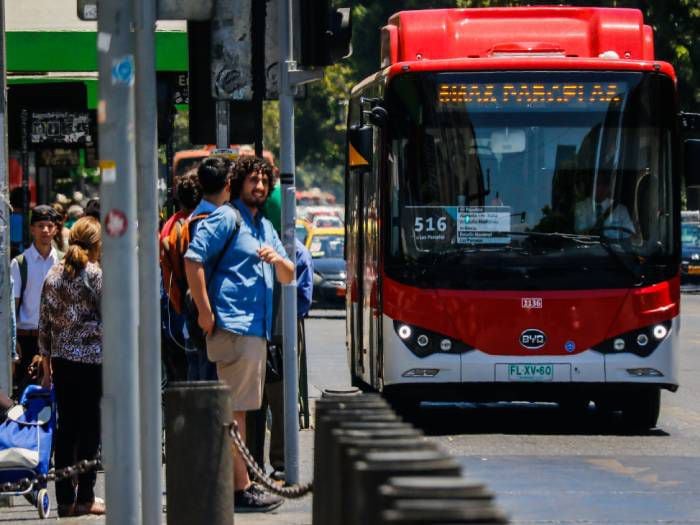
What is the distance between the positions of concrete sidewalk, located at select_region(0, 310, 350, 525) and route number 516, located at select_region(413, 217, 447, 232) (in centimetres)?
174

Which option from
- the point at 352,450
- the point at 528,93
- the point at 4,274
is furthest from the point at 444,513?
the point at 528,93

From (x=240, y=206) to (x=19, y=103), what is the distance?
11.4m

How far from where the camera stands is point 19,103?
66.4 ft

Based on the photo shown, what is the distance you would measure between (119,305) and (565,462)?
5.77 metres

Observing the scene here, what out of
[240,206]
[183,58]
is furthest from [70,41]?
[240,206]

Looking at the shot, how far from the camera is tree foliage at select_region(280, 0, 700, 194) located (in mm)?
41969

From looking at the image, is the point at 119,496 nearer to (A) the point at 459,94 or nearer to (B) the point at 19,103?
(A) the point at 459,94

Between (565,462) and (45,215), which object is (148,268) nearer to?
(565,462)

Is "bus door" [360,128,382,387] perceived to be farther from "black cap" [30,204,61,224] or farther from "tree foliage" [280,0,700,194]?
"tree foliage" [280,0,700,194]

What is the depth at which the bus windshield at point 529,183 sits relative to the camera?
13.2m

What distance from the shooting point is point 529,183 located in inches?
523

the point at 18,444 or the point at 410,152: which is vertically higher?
the point at 410,152

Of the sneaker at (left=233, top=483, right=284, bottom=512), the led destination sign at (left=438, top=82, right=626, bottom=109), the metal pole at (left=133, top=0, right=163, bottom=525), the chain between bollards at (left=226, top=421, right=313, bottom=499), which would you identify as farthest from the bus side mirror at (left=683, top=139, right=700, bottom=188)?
the metal pole at (left=133, top=0, right=163, bottom=525)

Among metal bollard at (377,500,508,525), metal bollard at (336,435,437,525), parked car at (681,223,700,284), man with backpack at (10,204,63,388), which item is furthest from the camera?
parked car at (681,223,700,284)
